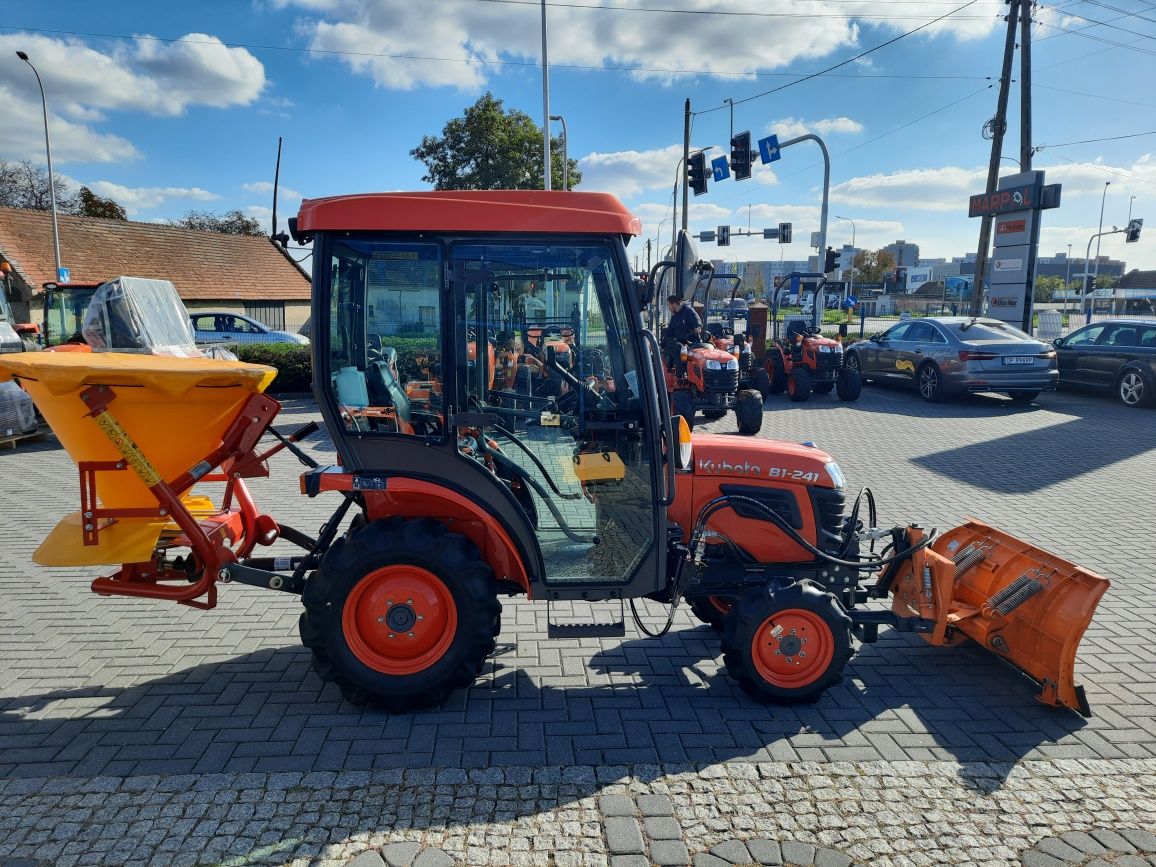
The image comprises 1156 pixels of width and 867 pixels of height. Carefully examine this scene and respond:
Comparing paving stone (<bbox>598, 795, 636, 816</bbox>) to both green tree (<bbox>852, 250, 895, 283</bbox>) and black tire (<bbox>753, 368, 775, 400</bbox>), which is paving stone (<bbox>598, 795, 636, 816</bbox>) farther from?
green tree (<bbox>852, 250, 895, 283</bbox>)

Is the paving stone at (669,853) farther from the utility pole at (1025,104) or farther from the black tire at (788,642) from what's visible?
the utility pole at (1025,104)

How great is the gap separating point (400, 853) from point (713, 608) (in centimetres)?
243

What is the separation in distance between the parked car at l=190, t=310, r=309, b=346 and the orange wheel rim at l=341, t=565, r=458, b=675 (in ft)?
51.5

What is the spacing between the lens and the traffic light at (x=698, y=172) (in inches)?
826

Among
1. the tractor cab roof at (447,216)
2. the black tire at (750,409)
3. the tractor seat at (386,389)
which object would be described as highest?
the tractor cab roof at (447,216)

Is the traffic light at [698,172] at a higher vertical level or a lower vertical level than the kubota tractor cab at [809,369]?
higher

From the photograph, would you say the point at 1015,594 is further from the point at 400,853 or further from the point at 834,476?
the point at 400,853

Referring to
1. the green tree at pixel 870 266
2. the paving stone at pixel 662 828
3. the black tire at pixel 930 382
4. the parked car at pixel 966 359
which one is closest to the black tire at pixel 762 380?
the parked car at pixel 966 359

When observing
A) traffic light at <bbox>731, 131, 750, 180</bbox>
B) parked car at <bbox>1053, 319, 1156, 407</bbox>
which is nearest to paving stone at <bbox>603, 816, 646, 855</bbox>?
parked car at <bbox>1053, 319, 1156, 407</bbox>

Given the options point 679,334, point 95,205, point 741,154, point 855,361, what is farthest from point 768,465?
point 95,205

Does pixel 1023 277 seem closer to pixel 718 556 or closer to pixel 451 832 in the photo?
pixel 718 556

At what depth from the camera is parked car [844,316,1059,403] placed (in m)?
14.4

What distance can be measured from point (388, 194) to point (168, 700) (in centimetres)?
286

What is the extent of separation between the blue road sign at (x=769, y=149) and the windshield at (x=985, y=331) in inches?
278
